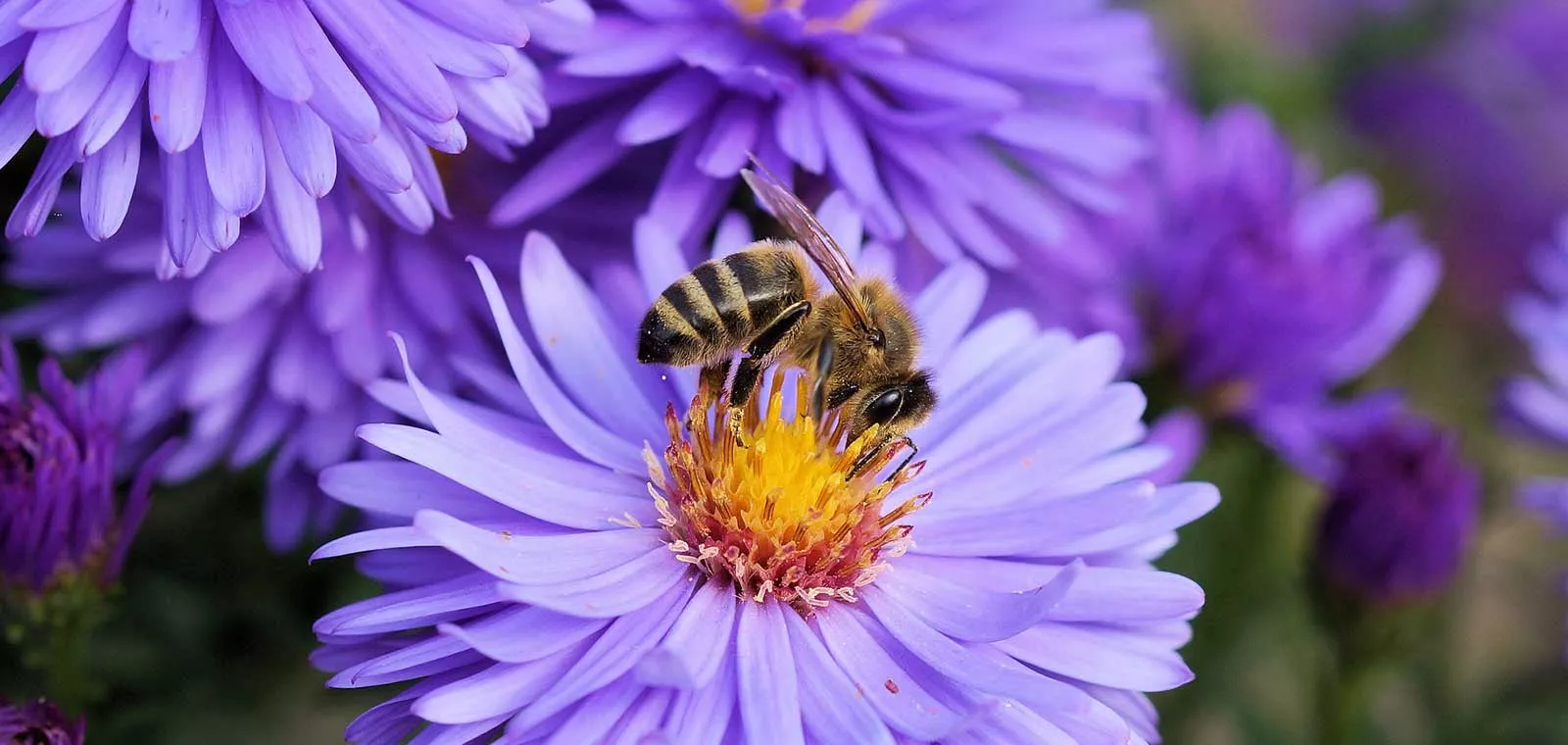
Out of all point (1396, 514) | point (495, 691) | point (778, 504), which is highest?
point (1396, 514)

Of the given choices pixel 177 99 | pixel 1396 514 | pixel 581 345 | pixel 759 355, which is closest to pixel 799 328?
pixel 759 355

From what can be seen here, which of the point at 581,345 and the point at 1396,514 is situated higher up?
the point at 1396,514

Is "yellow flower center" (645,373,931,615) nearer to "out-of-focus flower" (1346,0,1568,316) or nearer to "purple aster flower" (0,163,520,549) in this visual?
Answer: "purple aster flower" (0,163,520,549)

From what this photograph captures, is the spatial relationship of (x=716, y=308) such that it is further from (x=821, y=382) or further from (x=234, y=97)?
(x=234, y=97)

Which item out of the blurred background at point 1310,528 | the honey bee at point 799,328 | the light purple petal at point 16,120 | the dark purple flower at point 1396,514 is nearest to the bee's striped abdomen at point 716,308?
the honey bee at point 799,328

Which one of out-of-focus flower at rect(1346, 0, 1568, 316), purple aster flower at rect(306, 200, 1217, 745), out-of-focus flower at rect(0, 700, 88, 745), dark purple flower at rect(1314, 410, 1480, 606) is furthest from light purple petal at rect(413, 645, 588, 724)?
out-of-focus flower at rect(1346, 0, 1568, 316)

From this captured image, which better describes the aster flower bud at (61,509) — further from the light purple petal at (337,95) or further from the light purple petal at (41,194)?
the light purple petal at (337,95)

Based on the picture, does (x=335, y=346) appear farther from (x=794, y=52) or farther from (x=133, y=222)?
(x=794, y=52)
